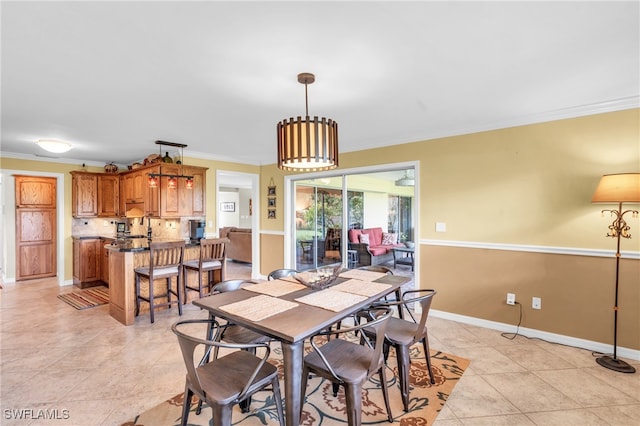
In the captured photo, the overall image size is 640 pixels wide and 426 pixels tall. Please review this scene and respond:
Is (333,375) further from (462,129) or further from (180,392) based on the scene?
(462,129)

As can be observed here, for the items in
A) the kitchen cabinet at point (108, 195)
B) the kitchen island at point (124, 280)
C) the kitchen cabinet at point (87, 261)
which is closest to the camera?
the kitchen island at point (124, 280)

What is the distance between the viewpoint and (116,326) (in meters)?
3.64

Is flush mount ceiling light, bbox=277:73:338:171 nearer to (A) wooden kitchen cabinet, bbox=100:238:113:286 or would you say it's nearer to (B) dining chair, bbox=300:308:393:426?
(B) dining chair, bbox=300:308:393:426

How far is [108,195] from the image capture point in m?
6.04

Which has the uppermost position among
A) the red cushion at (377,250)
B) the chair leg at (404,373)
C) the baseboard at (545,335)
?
the red cushion at (377,250)

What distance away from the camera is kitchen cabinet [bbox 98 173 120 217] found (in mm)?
5965

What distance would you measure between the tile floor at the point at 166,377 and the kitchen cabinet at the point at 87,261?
185cm

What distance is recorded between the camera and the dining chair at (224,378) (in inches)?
58.3

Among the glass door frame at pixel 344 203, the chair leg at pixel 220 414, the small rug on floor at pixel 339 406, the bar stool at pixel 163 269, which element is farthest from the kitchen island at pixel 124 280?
the chair leg at pixel 220 414

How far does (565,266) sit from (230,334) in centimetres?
337

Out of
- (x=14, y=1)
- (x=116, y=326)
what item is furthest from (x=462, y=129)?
(x=116, y=326)

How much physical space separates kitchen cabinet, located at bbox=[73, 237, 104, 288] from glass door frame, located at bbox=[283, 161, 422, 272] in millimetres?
3586

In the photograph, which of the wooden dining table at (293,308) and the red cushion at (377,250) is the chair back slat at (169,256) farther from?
the red cushion at (377,250)

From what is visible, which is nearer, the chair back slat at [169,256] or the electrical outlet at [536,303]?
the electrical outlet at [536,303]
